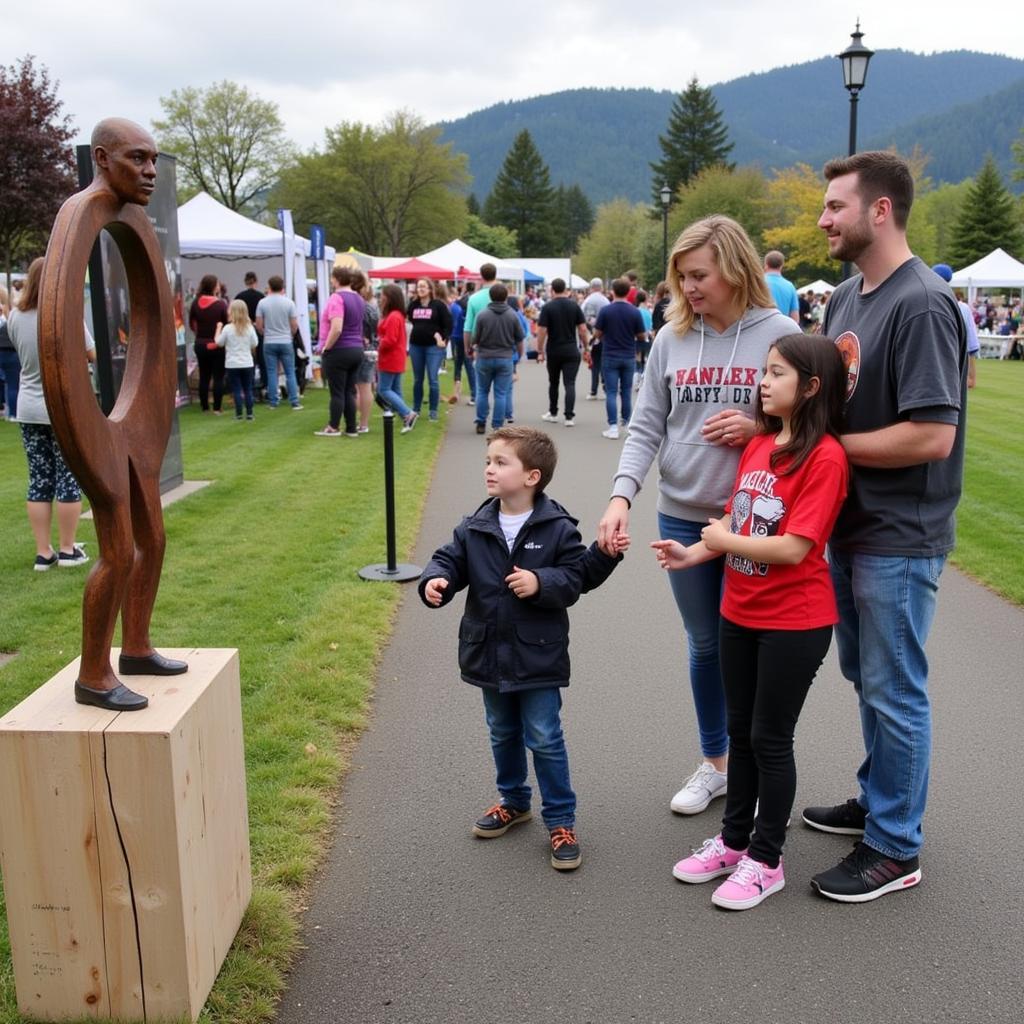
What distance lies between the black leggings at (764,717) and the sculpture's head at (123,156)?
2018 millimetres

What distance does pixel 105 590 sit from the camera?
2.56m

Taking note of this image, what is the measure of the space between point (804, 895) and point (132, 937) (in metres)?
1.94

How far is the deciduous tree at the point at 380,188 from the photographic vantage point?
7219cm

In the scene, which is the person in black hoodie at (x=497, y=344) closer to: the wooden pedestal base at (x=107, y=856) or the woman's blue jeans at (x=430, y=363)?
the woman's blue jeans at (x=430, y=363)

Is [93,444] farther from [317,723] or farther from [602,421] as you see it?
[602,421]

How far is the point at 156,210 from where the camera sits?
31.6ft

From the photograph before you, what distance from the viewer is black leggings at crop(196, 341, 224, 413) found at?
15164 millimetres

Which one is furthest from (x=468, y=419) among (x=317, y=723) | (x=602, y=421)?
(x=317, y=723)

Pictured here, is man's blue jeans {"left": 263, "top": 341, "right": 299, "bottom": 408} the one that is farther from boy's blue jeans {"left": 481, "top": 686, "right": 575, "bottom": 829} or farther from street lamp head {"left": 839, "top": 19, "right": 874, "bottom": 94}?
boy's blue jeans {"left": 481, "top": 686, "right": 575, "bottom": 829}

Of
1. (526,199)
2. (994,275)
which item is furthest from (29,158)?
(526,199)

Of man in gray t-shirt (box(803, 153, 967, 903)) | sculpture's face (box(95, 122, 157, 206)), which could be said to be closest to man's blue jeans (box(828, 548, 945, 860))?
man in gray t-shirt (box(803, 153, 967, 903))

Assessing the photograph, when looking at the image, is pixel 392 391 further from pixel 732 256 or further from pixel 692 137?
A: pixel 692 137

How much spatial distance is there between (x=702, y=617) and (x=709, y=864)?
0.79 meters

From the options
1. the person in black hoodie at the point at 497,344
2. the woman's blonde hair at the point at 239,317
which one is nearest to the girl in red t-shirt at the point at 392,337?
the person in black hoodie at the point at 497,344
